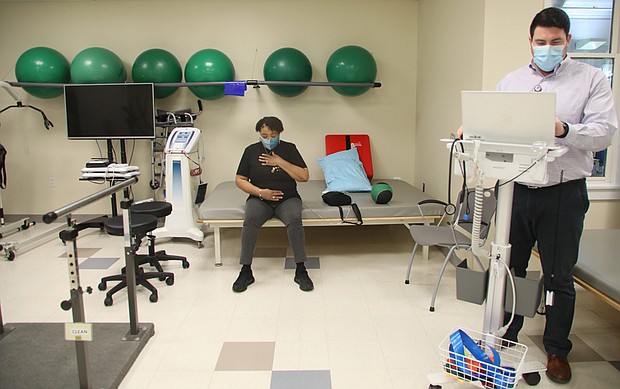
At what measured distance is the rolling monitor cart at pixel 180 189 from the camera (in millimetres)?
4246

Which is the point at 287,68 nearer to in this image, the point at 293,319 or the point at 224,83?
the point at 224,83

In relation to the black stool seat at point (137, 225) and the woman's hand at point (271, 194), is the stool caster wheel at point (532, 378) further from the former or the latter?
the black stool seat at point (137, 225)

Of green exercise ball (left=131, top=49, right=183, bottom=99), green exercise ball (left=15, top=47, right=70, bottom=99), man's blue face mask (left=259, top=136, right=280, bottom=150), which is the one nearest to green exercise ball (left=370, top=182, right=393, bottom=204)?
man's blue face mask (left=259, top=136, right=280, bottom=150)

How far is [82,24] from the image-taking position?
5090 mm

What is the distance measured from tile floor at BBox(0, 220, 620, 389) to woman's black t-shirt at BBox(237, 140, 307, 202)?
0.70 metres

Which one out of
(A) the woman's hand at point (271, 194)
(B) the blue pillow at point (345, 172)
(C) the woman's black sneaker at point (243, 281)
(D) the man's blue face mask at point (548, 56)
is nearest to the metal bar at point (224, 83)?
(B) the blue pillow at point (345, 172)

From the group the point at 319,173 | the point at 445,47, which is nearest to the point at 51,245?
the point at 319,173

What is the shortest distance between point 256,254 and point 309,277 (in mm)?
770

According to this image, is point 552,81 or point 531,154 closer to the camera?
point 531,154

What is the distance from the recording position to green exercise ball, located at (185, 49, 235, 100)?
186 inches

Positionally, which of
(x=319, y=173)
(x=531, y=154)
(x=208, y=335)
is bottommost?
(x=208, y=335)

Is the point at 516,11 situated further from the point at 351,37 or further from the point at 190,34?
the point at 190,34

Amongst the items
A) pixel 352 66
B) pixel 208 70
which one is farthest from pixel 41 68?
pixel 352 66

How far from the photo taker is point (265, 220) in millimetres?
3594
